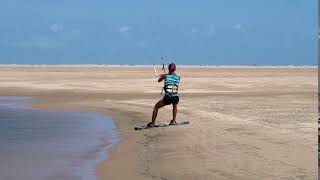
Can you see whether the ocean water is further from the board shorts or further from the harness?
the harness

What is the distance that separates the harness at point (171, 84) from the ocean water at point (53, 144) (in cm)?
191

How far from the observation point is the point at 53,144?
1350 centimetres

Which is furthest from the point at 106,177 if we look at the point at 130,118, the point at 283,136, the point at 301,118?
the point at 130,118

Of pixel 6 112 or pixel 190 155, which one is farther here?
pixel 6 112

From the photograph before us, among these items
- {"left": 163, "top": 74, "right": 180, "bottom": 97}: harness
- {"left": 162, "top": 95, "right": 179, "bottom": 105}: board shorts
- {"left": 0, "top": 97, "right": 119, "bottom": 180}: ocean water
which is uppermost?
{"left": 163, "top": 74, "right": 180, "bottom": 97}: harness

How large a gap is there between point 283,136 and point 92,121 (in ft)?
26.1

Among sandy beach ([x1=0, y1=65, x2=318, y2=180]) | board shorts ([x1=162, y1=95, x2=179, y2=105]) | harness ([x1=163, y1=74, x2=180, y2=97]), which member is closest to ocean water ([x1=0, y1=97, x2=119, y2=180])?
sandy beach ([x1=0, y1=65, x2=318, y2=180])

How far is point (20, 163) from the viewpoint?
427 inches

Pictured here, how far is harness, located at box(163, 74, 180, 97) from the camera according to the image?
15.9 m

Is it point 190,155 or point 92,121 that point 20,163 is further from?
point 92,121

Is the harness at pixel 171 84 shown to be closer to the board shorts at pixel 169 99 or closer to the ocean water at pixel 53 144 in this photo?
the board shorts at pixel 169 99

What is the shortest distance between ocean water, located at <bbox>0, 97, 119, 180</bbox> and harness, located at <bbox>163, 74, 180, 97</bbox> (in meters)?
1.91

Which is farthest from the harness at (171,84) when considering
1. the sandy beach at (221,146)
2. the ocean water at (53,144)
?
the ocean water at (53,144)

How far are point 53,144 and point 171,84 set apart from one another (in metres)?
4.05
